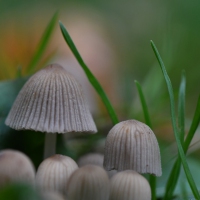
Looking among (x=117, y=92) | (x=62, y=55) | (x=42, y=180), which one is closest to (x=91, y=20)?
(x=62, y=55)

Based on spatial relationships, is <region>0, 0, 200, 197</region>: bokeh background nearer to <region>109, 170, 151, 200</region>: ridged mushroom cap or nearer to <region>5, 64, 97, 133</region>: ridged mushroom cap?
<region>5, 64, 97, 133</region>: ridged mushroom cap

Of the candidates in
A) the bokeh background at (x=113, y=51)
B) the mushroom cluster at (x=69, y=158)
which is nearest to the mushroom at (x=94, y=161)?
the mushroom cluster at (x=69, y=158)

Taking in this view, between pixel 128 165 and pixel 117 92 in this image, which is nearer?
pixel 128 165

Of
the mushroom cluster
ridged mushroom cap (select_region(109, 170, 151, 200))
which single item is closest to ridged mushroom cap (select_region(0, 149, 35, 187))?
the mushroom cluster

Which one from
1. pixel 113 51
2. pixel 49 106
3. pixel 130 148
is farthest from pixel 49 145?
pixel 113 51

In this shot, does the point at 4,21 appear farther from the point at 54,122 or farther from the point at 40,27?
the point at 54,122

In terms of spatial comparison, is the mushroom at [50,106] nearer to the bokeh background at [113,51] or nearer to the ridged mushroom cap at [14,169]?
the bokeh background at [113,51]

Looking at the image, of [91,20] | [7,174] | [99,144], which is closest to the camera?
[7,174]

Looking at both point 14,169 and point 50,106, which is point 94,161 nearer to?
point 50,106
